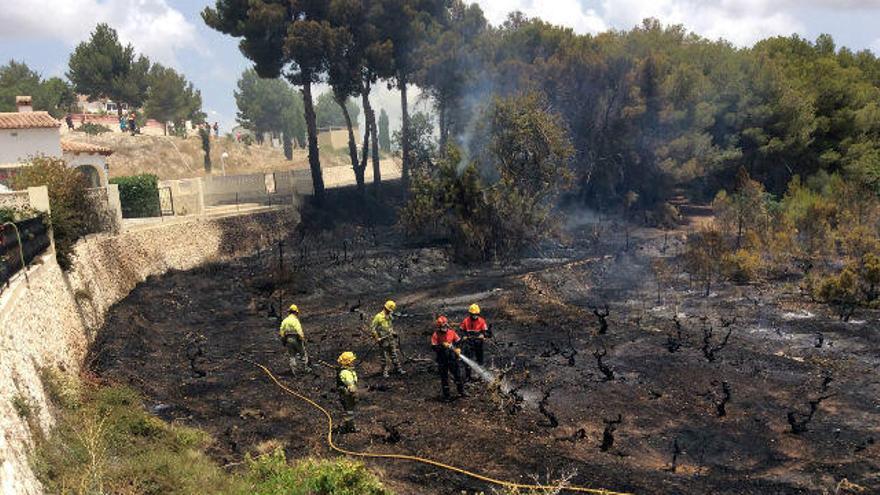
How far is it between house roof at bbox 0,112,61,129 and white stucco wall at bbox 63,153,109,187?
1.83 metres

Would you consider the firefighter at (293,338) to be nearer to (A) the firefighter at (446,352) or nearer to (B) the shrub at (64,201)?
(A) the firefighter at (446,352)

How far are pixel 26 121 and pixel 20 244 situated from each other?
1011 inches

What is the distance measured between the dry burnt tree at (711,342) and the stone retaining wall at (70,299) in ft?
49.3

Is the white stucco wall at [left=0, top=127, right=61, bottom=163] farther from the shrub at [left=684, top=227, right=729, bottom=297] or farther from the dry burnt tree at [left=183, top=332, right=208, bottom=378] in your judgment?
the shrub at [left=684, top=227, right=729, bottom=297]

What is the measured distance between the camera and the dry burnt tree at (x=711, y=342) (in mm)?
18172

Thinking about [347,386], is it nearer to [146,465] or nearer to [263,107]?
[146,465]

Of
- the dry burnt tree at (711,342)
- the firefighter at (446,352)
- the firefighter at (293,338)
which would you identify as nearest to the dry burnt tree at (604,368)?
the dry burnt tree at (711,342)

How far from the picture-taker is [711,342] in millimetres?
19844

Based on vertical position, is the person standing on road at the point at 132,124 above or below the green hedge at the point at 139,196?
above

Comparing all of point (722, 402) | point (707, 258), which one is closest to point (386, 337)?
point (722, 402)

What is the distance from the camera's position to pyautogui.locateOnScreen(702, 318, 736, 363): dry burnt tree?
59.6 ft

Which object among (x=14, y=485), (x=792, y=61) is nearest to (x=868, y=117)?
(x=792, y=61)

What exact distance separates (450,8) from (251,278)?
2965cm

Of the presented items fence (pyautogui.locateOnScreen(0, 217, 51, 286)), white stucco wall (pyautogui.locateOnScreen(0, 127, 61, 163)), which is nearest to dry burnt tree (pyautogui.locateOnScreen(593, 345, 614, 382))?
fence (pyautogui.locateOnScreen(0, 217, 51, 286))
